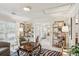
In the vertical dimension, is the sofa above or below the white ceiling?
below

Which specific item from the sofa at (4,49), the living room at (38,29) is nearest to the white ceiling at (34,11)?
the living room at (38,29)

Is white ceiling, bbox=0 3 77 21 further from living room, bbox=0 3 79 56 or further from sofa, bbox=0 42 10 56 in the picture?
sofa, bbox=0 42 10 56

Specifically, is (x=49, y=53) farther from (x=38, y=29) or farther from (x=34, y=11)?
(x=34, y=11)

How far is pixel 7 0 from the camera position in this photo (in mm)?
2160

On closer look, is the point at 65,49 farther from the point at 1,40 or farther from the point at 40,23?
the point at 1,40

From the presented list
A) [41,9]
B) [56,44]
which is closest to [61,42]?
[56,44]

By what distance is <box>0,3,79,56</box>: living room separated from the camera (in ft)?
7.07

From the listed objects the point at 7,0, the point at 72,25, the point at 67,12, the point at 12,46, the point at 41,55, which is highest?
the point at 7,0

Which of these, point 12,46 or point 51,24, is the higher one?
point 51,24

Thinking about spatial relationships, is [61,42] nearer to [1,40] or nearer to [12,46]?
[12,46]

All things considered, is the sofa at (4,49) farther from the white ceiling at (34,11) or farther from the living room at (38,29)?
the white ceiling at (34,11)

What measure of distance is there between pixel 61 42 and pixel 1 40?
1.06m

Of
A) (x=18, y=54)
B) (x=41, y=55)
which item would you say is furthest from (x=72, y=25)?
(x=18, y=54)

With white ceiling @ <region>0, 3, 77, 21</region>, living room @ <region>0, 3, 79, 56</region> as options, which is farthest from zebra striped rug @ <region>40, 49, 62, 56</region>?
white ceiling @ <region>0, 3, 77, 21</region>
